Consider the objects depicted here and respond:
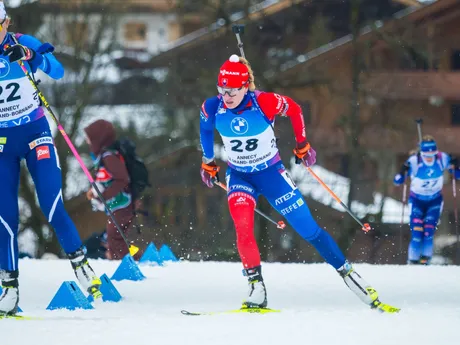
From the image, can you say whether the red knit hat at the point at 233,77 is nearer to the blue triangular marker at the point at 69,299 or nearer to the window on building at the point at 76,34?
the blue triangular marker at the point at 69,299

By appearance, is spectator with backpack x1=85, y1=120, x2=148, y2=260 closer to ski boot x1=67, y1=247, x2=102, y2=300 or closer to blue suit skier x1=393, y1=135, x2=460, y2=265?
ski boot x1=67, y1=247, x2=102, y2=300

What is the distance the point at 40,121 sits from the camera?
20.4 ft

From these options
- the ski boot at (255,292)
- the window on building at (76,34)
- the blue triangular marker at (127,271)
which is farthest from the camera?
the window on building at (76,34)

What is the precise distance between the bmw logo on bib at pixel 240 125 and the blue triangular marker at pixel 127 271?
244 cm

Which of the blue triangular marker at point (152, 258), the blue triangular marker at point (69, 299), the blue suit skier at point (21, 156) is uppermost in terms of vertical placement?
the blue suit skier at point (21, 156)

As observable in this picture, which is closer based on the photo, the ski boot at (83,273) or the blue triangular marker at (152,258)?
the ski boot at (83,273)

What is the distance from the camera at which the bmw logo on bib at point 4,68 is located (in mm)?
5977

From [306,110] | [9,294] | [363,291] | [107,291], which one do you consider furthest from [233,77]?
[306,110]

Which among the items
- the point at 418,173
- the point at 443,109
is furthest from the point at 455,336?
the point at 443,109

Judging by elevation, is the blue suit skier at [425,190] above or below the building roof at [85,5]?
below

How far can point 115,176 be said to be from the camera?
32.2ft

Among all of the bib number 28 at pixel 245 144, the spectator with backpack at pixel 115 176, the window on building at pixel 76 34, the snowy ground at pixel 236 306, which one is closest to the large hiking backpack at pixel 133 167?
the spectator with backpack at pixel 115 176

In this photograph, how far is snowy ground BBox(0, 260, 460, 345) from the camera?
4.81 meters

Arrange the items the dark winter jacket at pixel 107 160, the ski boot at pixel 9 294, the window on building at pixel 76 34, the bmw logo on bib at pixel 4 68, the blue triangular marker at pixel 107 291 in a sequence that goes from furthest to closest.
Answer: the window on building at pixel 76 34 → the dark winter jacket at pixel 107 160 → the blue triangular marker at pixel 107 291 → the bmw logo on bib at pixel 4 68 → the ski boot at pixel 9 294
